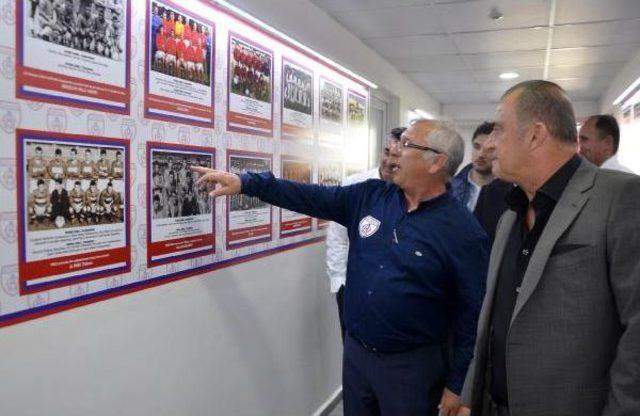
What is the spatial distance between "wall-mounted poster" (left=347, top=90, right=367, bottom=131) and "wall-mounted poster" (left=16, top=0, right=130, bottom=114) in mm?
2130

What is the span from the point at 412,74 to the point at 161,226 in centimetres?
415

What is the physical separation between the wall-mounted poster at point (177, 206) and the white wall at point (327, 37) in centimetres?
71

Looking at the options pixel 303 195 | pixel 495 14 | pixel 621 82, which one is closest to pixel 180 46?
pixel 303 195

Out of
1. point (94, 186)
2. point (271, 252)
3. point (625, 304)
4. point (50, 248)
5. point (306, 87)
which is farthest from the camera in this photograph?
point (306, 87)

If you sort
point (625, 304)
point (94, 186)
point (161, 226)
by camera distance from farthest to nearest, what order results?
point (161, 226)
point (94, 186)
point (625, 304)

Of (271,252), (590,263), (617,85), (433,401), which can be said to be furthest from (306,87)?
(617,85)

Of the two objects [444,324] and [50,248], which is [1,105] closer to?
[50,248]

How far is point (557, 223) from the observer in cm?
119

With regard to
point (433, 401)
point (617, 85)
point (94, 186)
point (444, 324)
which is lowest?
point (433, 401)

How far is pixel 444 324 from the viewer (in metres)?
1.83

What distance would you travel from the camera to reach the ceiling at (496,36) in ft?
9.92

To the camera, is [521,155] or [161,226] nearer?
[521,155]

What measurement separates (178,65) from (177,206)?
0.52m

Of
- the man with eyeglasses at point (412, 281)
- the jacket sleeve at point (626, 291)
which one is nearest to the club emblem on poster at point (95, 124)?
the man with eyeglasses at point (412, 281)
